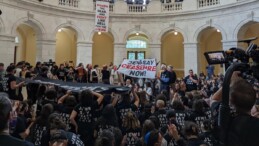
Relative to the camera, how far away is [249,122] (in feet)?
6.99

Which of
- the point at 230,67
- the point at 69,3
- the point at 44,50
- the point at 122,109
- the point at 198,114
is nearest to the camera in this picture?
the point at 230,67

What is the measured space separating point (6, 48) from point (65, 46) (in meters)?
8.21

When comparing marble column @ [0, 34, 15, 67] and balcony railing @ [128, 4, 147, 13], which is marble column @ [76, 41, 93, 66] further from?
marble column @ [0, 34, 15, 67]

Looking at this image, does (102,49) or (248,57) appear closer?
(248,57)

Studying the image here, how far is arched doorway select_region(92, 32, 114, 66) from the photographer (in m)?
25.7

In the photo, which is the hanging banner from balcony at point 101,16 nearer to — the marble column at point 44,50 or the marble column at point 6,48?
the marble column at point 44,50

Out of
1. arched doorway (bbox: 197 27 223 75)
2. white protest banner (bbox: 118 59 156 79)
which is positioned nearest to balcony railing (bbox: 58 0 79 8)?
arched doorway (bbox: 197 27 223 75)

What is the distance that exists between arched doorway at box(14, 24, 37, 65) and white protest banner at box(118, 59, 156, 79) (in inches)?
584

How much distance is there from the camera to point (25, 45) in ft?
77.0

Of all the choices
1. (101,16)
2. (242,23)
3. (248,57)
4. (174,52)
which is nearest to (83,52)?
(101,16)

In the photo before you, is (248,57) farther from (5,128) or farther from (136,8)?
(136,8)

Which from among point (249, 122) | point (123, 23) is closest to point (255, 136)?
point (249, 122)

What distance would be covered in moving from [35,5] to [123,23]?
717 centimetres

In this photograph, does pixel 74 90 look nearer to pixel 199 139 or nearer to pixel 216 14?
pixel 199 139
